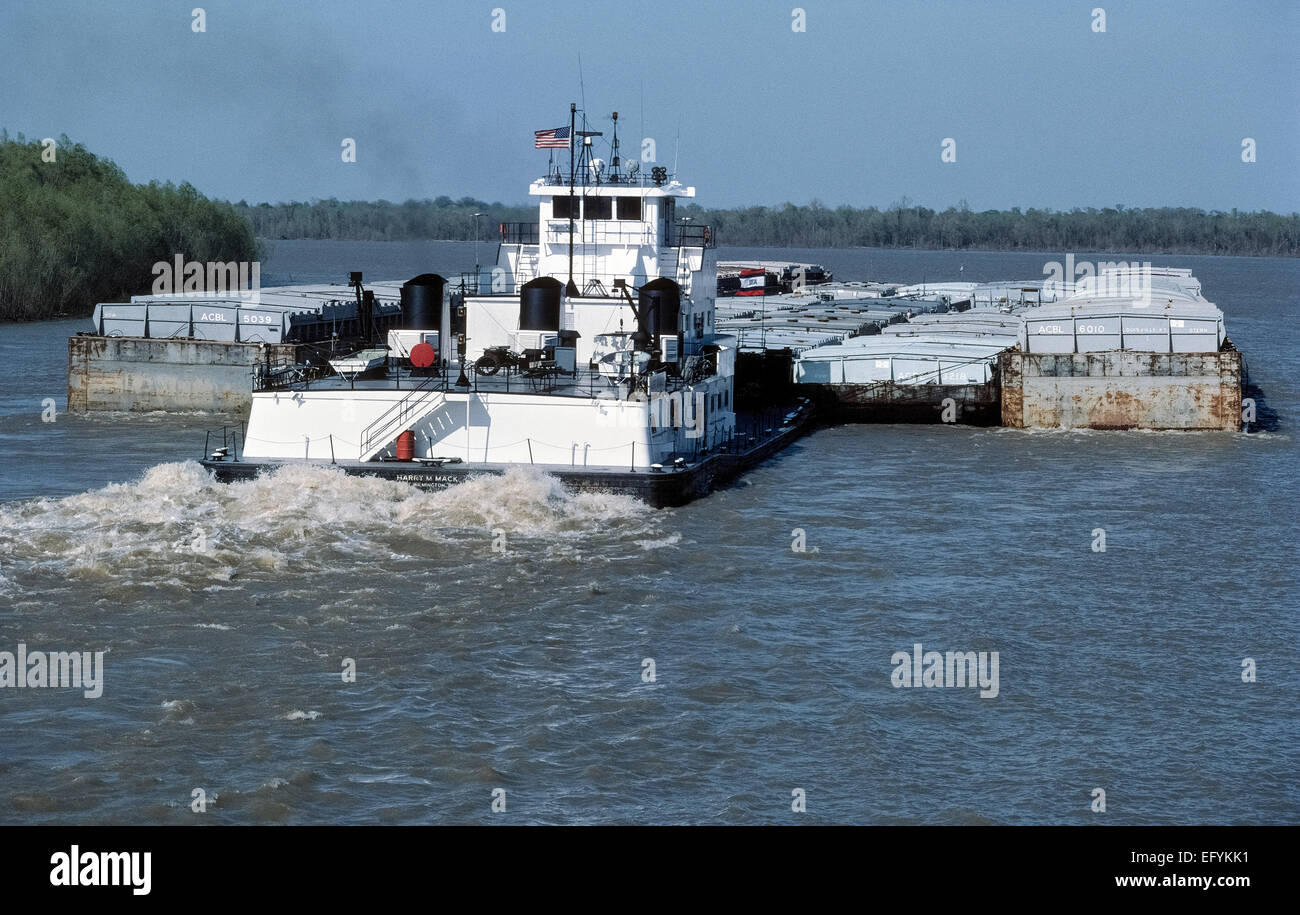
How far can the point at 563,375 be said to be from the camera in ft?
116

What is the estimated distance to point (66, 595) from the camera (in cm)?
2497

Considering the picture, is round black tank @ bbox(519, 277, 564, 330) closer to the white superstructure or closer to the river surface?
the white superstructure

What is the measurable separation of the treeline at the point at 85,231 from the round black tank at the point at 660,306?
216ft

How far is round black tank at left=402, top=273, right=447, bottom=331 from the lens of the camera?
38.6 metres

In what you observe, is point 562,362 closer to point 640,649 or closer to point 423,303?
point 423,303

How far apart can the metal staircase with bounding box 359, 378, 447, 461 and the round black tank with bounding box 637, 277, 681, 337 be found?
23.3 feet

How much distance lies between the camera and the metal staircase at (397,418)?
107ft

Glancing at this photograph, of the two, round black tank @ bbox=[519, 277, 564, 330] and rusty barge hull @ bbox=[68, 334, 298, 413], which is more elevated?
round black tank @ bbox=[519, 277, 564, 330]

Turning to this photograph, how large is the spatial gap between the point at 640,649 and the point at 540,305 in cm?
1583

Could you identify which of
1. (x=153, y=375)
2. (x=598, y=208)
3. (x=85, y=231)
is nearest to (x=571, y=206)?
(x=598, y=208)

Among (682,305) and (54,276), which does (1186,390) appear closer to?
(682,305)

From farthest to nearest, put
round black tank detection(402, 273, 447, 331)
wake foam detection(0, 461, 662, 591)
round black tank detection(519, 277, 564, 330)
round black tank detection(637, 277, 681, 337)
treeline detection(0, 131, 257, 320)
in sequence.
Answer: treeline detection(0, 131, 257, 320) → round black tank detection(402, 273, 447, 331) → round black tank detection(637, 277, 681, 337) → round black tank detection(519, 277, 564, 330) → wake foam detection(0, 461, 662, 591)

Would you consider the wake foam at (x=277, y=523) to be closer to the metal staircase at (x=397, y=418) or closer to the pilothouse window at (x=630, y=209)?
the metal staircase at (x=397, y=418)

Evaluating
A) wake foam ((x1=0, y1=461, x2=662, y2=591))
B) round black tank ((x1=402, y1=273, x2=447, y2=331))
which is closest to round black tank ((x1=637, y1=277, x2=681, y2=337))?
round black tank ((x1=402, y1=273, x2=447, y2=331))
